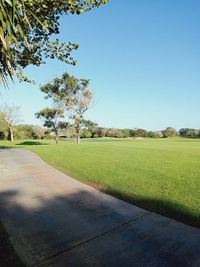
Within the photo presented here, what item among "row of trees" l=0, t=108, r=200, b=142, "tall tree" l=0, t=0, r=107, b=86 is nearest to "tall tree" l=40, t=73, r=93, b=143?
"row of trees" l=0, t=108, r=200, b=142

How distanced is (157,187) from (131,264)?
4.76 metres

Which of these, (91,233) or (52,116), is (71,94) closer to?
(52,116)

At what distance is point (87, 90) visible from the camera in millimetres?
35562

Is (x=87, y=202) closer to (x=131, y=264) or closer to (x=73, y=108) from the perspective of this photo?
(x=131, y=264)

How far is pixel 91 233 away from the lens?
388cm

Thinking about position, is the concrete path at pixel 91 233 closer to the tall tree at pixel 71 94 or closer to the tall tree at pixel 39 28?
the tall tree at pixel 39 28

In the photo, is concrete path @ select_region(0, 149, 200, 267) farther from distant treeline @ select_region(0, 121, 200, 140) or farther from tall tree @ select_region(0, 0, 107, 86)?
distant treeline @ select_region(0, 121, 200, 140)

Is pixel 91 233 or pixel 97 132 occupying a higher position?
pixel 97 132

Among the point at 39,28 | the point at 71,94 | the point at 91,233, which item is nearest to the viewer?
the point at 91,233

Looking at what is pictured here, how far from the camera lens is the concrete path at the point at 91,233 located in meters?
3.09

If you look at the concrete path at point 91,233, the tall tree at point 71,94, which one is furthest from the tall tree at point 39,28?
the tall tree at point 71,94

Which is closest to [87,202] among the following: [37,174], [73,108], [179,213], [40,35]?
[179,213]

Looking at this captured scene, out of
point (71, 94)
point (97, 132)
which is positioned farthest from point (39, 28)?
point (97, 132)

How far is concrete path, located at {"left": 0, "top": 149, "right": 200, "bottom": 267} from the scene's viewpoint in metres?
3.09
